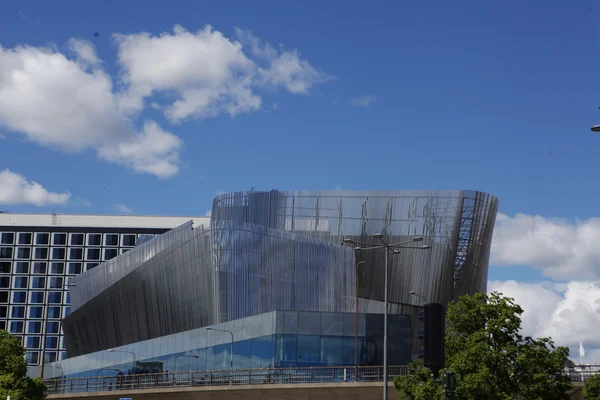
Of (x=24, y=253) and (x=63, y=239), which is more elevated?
(x=63, y=239)

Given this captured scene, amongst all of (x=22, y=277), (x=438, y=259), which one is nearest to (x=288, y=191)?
(x=438, y=259)

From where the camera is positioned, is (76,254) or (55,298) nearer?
(55,298)

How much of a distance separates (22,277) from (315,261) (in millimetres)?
88165

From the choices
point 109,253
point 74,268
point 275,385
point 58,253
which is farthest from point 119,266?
point 58,253

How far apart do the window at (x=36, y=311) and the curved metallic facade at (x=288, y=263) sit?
179 feet

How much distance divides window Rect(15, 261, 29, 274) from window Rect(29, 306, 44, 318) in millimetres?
6517

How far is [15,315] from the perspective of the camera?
143 m

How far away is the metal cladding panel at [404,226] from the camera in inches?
3159

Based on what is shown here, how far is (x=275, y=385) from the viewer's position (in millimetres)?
49781

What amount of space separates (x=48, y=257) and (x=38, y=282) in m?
4.60

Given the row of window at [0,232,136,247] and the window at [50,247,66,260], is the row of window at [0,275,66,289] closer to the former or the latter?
the window at [50,247,66,260]

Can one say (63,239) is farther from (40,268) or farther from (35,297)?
(35,297)

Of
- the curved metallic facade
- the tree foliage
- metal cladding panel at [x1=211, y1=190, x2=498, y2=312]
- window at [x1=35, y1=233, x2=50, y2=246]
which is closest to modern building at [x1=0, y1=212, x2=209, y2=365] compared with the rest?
window at [x1=35, y1=233, x2=50, y2=246]

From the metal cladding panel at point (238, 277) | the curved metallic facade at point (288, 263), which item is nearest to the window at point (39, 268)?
the curved metallic facade at point (288, 263)
